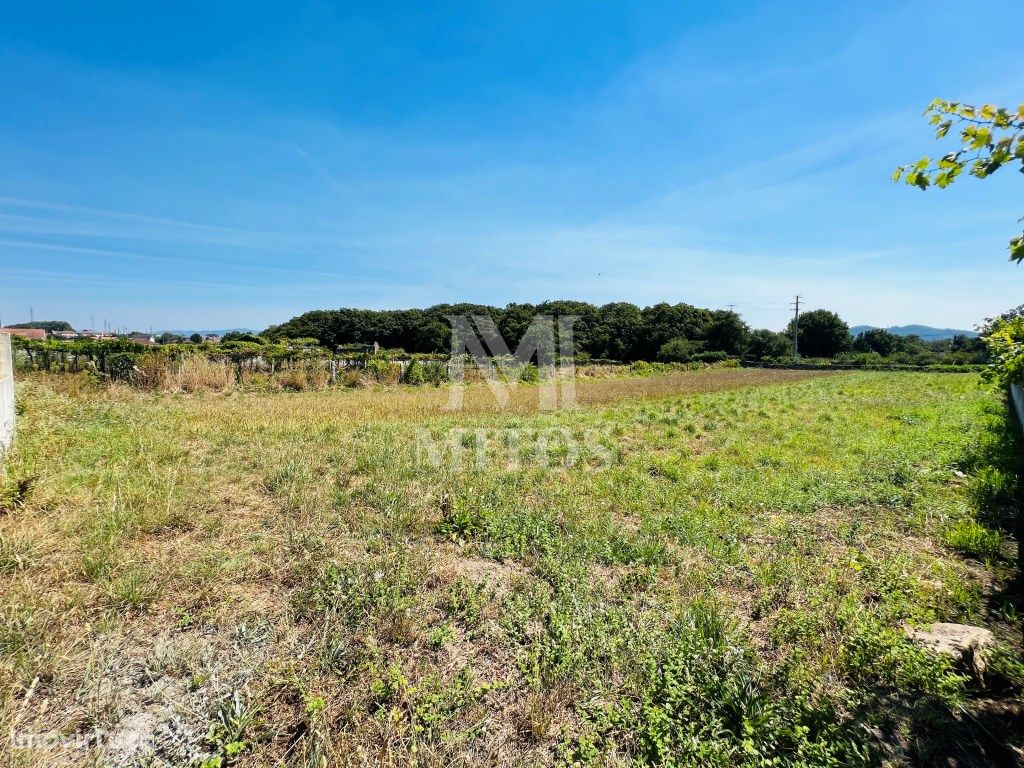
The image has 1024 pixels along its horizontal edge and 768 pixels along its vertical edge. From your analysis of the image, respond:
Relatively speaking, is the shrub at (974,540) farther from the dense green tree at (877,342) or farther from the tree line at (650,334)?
the dense green tree at (877,342)

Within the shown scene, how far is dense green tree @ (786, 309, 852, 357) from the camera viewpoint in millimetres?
66938

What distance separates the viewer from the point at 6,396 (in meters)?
5.32

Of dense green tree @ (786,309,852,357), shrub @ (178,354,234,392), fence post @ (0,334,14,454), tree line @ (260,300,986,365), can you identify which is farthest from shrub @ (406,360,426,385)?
dense green tree @ (786,309,852,357)

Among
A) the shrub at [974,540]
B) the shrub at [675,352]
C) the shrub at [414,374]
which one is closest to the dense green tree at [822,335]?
the shrub at [675,352]

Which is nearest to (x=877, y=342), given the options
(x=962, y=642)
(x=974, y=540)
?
(x=974, y=540)

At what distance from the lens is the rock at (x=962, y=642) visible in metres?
2.56

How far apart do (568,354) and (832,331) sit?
2113 inches

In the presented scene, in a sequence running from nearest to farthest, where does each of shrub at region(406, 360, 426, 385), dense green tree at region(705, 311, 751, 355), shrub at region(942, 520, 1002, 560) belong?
1. shrub at region(942, 520, 1002, 560)
2. shrub at region(406, 360, 426, 385)
3. dense green tree at region(705, 311, 751, 355)

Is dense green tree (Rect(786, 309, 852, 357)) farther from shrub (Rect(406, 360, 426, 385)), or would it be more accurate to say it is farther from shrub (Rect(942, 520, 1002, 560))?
shrub (Rect(942, 520, 1002, 560))

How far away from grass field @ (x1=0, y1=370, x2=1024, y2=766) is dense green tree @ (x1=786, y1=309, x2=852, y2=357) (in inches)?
2900

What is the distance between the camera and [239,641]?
8.80 feet

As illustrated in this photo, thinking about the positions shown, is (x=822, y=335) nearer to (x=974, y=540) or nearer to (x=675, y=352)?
(x=675, y=352)

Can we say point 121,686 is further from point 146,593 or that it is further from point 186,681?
point 146,593

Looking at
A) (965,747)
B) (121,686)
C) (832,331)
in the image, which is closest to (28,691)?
(121,686)
